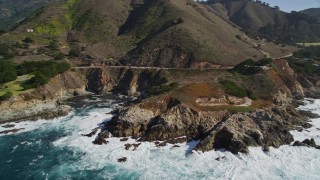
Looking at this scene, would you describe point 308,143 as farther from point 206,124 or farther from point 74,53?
point 74,53

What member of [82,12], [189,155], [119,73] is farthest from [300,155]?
[82,12]

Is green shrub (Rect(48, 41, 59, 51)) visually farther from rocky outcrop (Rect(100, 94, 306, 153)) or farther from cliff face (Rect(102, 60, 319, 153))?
cliff face (Rect(102, 60, 319, 153))

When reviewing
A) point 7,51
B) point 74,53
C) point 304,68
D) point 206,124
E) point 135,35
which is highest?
point 135,35

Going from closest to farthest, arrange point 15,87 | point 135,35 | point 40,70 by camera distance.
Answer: point 15,87
point 40,70
point 135,35

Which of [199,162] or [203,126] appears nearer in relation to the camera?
[199,162]

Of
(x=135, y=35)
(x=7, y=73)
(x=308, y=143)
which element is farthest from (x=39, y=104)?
(x=135, y=35)
